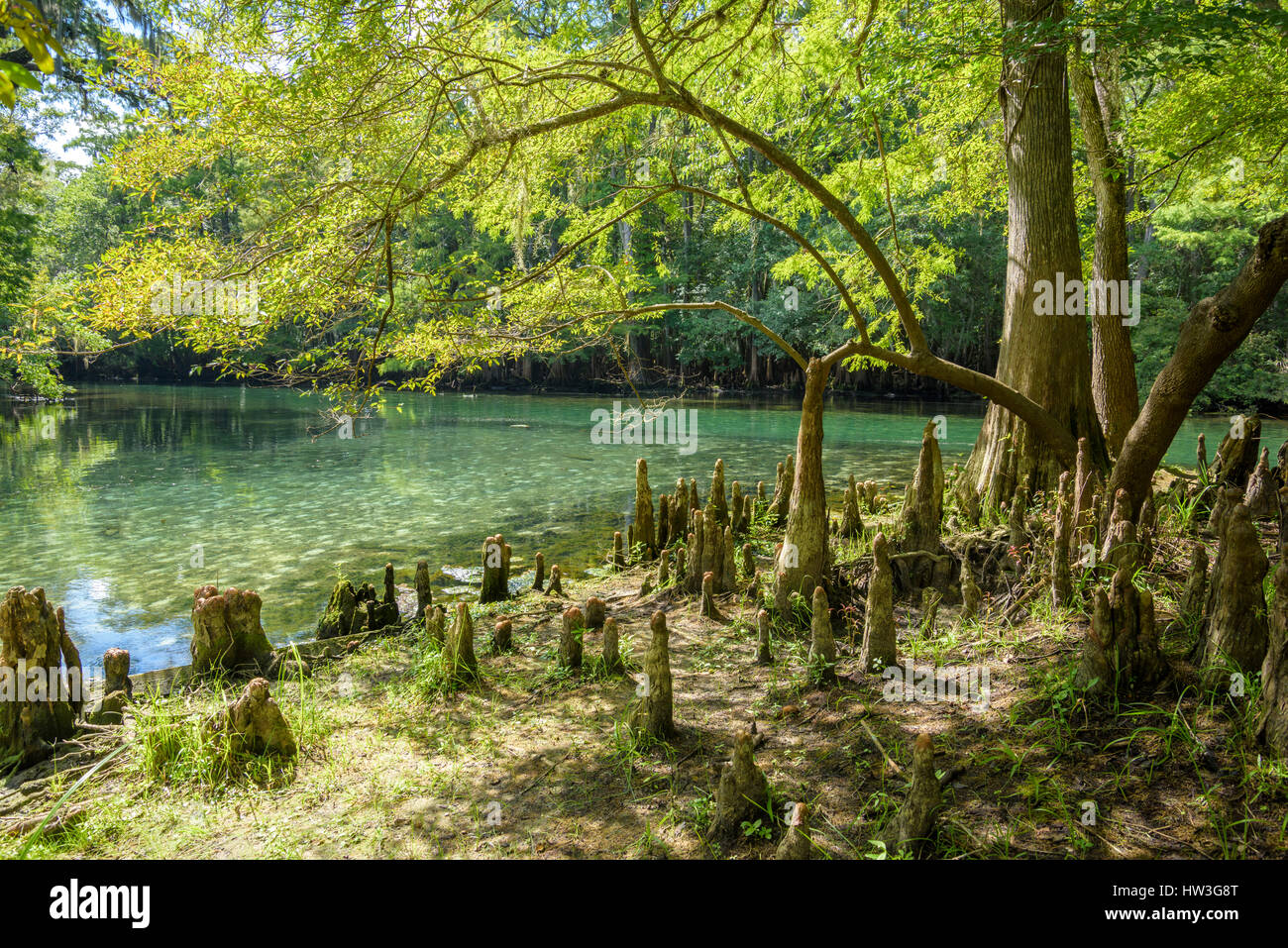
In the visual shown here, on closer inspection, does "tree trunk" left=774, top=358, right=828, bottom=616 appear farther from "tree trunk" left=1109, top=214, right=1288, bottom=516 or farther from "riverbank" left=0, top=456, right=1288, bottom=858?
"tree trunk" left=1109, top=214, right=1288, bottom=516

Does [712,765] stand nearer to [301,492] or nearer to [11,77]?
[11,77]

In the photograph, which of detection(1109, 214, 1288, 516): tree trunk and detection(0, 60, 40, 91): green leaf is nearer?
detection(0, 60, 40, 91): green leaf

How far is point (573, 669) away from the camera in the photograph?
4.83 metres

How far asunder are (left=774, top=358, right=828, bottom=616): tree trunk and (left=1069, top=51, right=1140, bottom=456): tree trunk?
371 centimetres

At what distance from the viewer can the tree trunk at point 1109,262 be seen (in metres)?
7.71

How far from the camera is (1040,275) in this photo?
7016 mm

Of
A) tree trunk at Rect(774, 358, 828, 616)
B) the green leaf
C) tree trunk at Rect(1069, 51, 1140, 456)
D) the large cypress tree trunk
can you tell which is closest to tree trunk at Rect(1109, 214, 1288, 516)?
the large cypress tree trunk

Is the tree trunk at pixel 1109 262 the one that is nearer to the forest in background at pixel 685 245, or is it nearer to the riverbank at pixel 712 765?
the forest in background at pixel 685 245

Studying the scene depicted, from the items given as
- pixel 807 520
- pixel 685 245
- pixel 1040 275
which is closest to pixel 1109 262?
pixel 1040 275

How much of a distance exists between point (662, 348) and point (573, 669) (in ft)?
114

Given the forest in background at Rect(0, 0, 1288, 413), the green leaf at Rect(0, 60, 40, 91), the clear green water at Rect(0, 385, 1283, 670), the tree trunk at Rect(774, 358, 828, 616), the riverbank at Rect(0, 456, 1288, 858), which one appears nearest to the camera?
the green leaf at Rect(0, 60, 40, 91)

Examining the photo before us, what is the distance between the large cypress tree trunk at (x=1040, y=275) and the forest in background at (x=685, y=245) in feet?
3.67

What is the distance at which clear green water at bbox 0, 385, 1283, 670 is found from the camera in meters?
8.03

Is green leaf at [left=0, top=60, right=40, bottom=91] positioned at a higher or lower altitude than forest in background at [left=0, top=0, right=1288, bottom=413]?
lower
